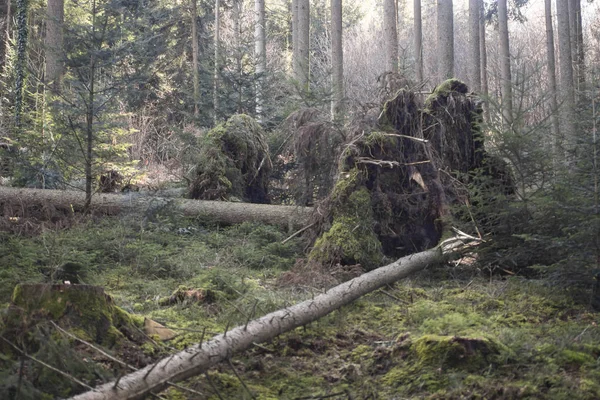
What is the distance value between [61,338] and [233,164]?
25.7ft

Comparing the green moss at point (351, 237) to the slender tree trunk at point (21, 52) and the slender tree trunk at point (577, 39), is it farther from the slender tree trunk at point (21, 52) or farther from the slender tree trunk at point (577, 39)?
the slender tree trunk at point (577, 39)

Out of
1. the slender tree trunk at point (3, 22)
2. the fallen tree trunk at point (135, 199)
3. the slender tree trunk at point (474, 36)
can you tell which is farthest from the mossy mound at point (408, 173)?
the slender tree trunk at point (3, 22)

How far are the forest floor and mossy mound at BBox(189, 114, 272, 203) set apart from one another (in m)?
2.73

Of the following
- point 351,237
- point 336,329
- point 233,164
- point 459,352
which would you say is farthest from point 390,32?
point 459,352

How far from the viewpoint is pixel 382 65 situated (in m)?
32.4

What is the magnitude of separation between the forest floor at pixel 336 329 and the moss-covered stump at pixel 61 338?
19 mm

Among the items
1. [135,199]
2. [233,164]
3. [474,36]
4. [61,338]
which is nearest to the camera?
[61,338]

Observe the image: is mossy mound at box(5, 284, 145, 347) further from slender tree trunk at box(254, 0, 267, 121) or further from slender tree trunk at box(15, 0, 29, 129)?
slender tree trunk at box(15, 0, 29, 129)

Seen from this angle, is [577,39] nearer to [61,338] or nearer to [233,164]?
[233,164]

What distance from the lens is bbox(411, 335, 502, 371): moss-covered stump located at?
384 centimetres

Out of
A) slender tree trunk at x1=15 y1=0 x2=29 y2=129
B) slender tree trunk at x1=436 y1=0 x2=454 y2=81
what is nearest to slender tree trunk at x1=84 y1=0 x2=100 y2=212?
slender tree trunk at x1=15 y1=0 x2=29 y2=129

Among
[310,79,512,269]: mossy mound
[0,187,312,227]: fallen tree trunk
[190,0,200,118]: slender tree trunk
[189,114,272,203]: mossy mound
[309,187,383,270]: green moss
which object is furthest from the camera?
[190,0,200,118]: slender tree trunk

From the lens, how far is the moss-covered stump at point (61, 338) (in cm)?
305

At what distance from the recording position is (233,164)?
36.6 ft
